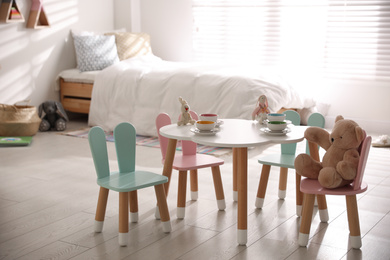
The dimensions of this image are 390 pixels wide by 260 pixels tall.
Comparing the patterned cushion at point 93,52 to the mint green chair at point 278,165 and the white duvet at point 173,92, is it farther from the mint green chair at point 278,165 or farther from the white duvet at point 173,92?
the mint green chair at point 278,165

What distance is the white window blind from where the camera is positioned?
16.8 feet

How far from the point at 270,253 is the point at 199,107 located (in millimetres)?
2383

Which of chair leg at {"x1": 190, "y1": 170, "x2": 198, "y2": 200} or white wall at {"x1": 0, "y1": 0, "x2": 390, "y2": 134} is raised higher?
white wall at {"x1": 0, "y1": 0, "x2": 390, "y2": 134}

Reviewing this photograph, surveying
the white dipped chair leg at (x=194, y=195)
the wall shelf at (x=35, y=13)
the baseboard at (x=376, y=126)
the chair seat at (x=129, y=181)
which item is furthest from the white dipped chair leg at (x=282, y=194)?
the wall shelf at (x=35, y=13)

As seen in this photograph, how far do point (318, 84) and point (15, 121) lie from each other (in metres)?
2.95

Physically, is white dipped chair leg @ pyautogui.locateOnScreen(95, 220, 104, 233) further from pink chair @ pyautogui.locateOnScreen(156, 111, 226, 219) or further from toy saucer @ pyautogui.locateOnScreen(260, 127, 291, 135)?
toy saucer @ pyautogui.locateOnScreen(260, 127, 291, 135)

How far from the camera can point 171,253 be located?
2307mm

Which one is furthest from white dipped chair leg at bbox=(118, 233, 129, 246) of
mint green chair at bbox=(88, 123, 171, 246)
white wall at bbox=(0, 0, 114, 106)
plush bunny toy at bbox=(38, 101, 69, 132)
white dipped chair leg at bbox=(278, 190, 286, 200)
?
white wall at bbox=(0, 0, 114, 106)

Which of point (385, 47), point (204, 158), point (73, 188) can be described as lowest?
point (73, 188)

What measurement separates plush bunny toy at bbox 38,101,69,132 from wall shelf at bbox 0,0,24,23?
2.71ft

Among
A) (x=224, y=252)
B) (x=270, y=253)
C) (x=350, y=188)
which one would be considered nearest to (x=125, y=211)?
(x=224, y=252)

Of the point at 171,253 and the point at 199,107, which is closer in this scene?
the point at 171,253

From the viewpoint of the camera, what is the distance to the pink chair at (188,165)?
8.98ft

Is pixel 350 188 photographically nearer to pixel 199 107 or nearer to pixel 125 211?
pixel 125 211
